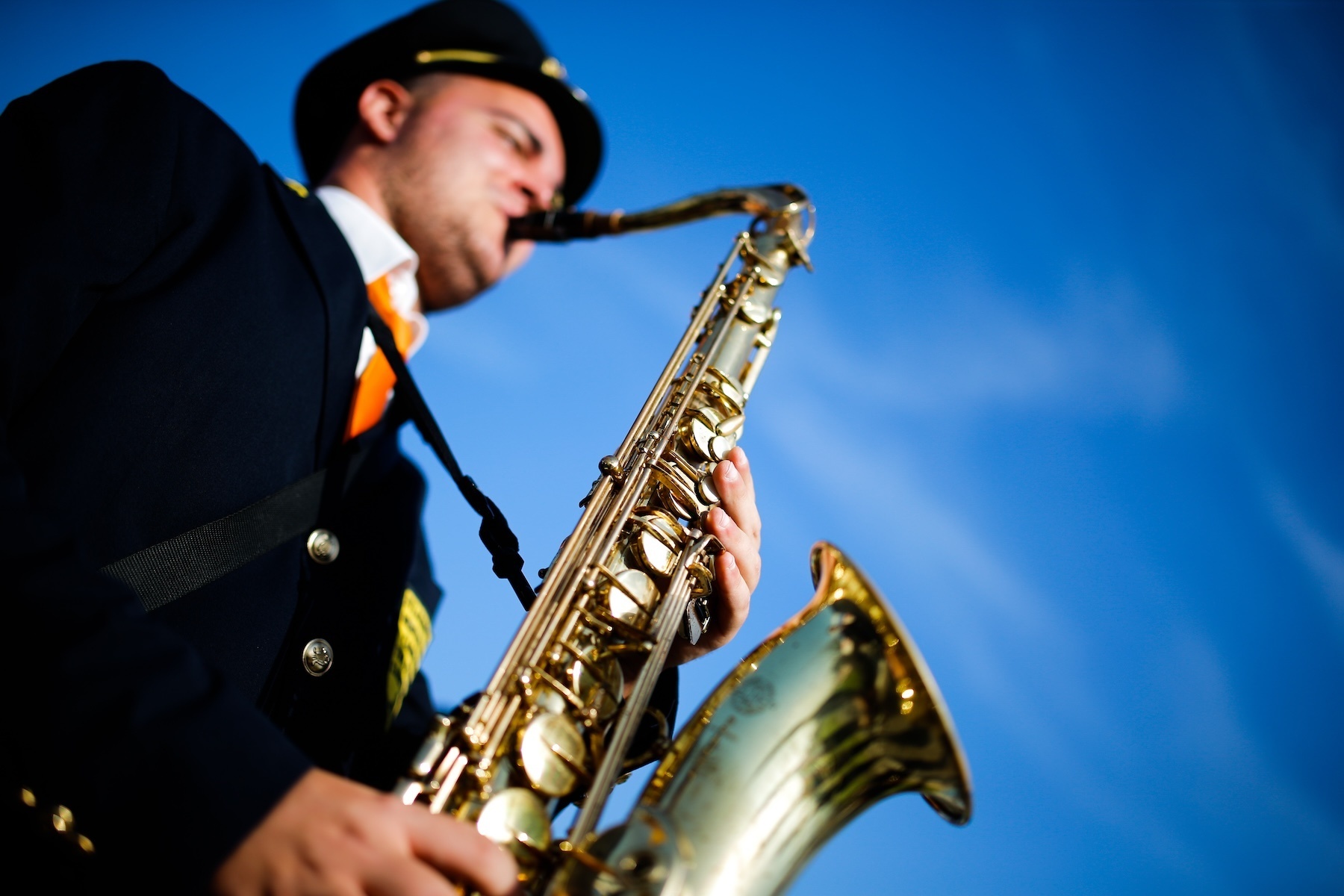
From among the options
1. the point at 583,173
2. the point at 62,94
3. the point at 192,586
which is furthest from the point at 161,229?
the point at 583,173

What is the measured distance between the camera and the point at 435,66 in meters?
3.57

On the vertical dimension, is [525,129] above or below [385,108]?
above

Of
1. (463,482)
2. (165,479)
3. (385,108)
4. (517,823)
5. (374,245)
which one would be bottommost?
(517,823)

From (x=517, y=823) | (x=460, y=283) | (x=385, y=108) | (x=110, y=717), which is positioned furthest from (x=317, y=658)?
(x=385, y=108)

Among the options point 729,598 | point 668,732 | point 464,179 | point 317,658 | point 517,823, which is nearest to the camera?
point 517,823

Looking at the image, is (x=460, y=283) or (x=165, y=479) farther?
(x=460, y=283)

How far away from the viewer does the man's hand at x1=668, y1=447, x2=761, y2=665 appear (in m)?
2.13

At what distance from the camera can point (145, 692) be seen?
113cm

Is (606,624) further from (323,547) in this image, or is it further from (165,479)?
(165,479)

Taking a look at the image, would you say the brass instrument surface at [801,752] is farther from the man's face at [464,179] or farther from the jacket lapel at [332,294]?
the man's face at [464,179]

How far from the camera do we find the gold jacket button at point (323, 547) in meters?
2.17

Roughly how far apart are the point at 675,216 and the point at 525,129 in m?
0.70

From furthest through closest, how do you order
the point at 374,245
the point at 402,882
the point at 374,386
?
1. the point at 374,245
2. the point at 374,386
3. the point at 402,882

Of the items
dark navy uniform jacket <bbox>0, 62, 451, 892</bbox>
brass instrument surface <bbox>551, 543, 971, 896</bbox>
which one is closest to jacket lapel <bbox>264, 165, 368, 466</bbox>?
dark navy uniform jacket <bbox>0, 62, 451, 892</bbox>
